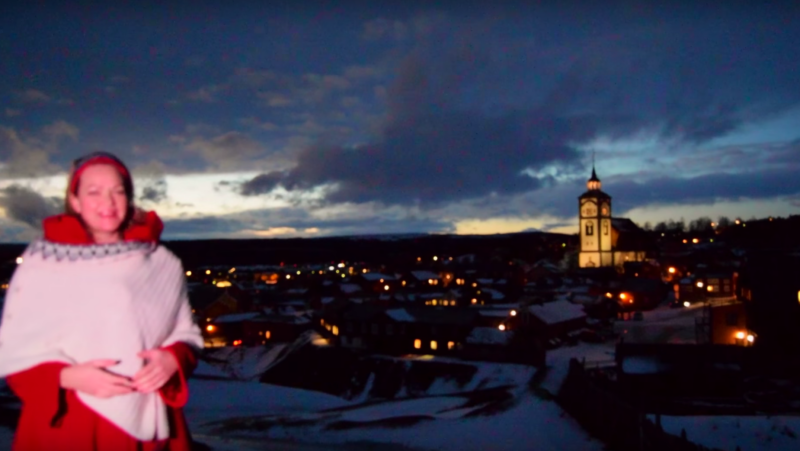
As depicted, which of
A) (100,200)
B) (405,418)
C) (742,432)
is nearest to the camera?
(100,200)

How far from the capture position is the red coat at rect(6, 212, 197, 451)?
2301 mm

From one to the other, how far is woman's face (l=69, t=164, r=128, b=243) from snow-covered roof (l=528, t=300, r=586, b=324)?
109ft

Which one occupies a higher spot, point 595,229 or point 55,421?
point 595,229

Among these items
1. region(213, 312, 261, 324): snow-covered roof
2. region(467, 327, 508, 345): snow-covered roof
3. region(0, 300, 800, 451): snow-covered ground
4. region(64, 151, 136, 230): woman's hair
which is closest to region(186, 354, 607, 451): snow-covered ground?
region(0, 300, 800, 451): snow-covered ground

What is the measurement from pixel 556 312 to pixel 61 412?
35.2 meters

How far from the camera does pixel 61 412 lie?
7.72 ft

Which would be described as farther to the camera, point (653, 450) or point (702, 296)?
point (702, 296)

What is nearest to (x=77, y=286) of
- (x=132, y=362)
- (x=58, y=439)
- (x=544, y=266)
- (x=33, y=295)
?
(x=33, y=295)

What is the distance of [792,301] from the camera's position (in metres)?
21.9

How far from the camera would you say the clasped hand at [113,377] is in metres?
2.30

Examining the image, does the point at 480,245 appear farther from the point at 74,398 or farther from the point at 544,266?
the point at 74,398

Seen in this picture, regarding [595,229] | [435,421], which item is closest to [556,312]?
[435,421]

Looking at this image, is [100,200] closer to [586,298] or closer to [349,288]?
[586,298]

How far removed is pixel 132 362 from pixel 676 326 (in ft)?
118
